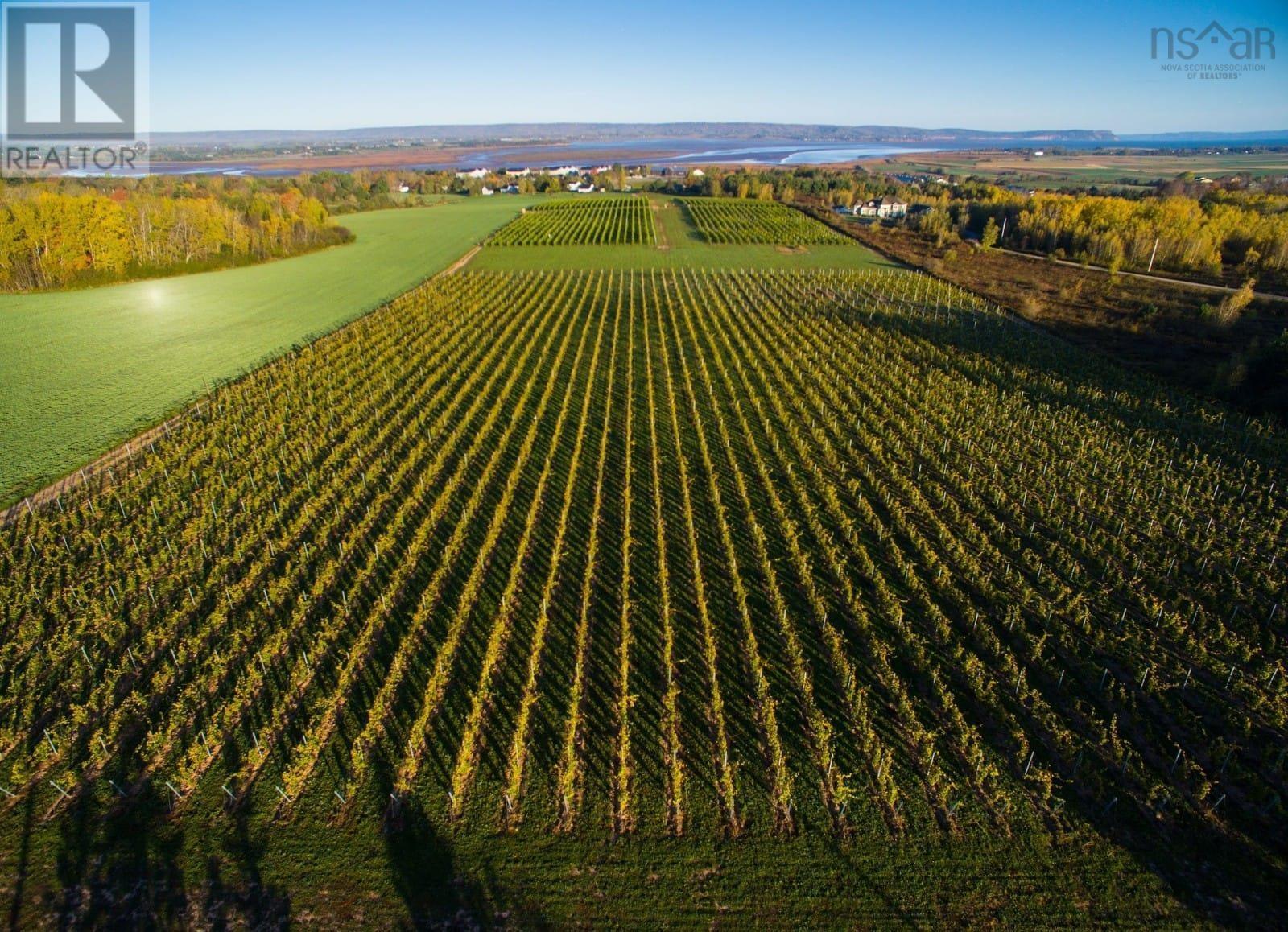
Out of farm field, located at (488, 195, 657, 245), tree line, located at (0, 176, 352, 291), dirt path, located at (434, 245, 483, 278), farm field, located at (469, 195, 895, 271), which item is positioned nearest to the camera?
tree line, located at (0, 176, 352, 291)

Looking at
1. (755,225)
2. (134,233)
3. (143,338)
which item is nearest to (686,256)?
(755,225)

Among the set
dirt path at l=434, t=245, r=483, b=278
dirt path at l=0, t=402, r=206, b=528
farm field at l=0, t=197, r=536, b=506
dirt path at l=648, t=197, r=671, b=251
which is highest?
dirt path at l=648, t=197, r=671, b=251

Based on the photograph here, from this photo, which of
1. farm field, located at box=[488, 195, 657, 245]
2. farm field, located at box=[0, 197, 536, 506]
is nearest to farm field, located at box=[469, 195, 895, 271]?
farm field, located at box=[488, 195, 657, 245]

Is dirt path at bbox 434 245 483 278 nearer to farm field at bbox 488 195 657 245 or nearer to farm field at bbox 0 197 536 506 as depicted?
farm field at bbox 0 197 536 506

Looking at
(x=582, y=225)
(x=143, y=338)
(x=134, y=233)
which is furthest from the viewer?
(x=582, y=225)

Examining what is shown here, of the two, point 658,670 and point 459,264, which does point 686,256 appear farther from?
point 658,670

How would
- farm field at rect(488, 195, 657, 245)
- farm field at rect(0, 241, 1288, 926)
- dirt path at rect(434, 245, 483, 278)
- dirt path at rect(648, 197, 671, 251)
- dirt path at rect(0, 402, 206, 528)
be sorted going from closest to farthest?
farm field at rect(0, 241, 1288, 926) < dirt path at rect(0, 402, 206, 528) < dirt path at rect(434, 245, 483, 278) < dirt path at rect(648, 197, 671, 251) < farm field at rect(488, 195, 657, 245)

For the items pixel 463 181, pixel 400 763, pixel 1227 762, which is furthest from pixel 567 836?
pixel 463 181
